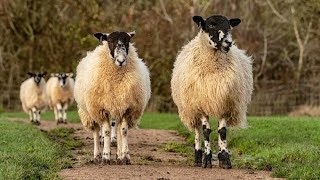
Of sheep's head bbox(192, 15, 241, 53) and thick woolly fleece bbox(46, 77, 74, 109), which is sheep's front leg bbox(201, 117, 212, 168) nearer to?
sheep's head bbox(192, 15, 241, 53)

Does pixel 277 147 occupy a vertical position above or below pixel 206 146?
below

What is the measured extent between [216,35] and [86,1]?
30094 millimetres

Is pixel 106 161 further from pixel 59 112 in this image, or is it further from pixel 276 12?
pixel 276 12

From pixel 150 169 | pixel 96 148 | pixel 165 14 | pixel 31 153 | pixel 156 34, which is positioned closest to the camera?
pixel 150 169

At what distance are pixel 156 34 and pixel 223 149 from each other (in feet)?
86.8

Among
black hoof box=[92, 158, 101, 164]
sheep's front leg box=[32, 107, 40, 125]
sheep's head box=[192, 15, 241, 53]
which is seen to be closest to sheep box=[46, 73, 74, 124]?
sheep's front leg box=[32, 107, 40, 125]

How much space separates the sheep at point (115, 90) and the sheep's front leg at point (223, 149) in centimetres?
165

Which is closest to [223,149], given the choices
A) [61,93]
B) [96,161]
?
[96,161]

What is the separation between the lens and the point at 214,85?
43.2 feet

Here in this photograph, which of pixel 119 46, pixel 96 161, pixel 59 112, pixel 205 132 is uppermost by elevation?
pixel 119 46

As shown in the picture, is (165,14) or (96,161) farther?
(165,14)

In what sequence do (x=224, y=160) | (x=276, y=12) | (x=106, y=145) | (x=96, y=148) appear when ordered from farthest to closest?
(x=276, y=12)
(x=96, y=148)
(x=106, y=145)
(x=224, y=160)

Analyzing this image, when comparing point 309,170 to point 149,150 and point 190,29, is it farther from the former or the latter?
point 190,29

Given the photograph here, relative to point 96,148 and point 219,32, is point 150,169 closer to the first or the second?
point 96,148
